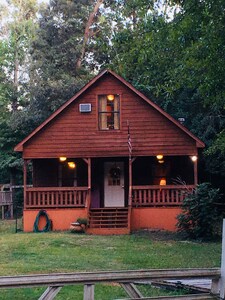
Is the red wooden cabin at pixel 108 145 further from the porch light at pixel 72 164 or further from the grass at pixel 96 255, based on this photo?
the grass at pixel 96 255

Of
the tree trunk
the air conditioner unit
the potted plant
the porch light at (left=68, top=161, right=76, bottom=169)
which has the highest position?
the tree trunk

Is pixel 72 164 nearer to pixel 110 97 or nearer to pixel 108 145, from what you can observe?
pixel 108 145

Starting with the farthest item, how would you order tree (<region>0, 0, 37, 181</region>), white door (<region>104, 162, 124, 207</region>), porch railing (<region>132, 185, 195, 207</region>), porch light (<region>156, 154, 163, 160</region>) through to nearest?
1. tree (<region>0, 0, 37, 181</region>)
2. white door (<region>104, 162, 124, 207</region>)
3. porch light (<region>156, 154, 163, 160</region>)
4. porch railing (<region>132, 185, 195, 207</region>)

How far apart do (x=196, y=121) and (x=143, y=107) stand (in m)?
5.06

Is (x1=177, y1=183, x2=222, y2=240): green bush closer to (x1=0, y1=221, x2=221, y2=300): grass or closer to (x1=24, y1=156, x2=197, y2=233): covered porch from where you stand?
(x1=0, y1=221, x2=221, y2=300): grass

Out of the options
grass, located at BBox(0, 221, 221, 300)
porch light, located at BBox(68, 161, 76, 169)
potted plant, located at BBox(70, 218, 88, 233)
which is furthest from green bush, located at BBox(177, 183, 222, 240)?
porch light, located at BBox(68, 161, 76, 169)

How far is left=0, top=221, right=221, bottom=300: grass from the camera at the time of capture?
8721mm

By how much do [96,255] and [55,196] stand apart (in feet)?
25.5

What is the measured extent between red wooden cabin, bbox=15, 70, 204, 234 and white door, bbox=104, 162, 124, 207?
149 cm

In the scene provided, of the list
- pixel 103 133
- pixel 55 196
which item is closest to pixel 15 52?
pixel 103 133

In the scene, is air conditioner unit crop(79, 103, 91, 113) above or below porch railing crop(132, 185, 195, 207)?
above

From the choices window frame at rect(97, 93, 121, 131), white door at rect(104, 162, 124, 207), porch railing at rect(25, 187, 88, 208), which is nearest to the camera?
porch railing at rect(25, 187, 88, 208)

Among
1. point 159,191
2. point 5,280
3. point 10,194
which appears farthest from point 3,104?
point 5,280

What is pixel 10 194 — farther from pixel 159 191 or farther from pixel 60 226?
pixel 159 191
